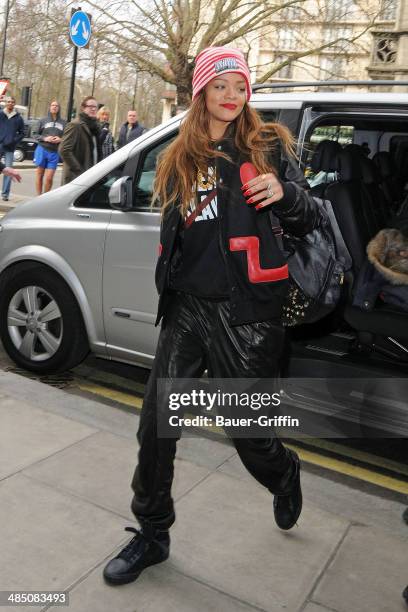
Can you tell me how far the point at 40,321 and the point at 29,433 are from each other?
1.09 metres

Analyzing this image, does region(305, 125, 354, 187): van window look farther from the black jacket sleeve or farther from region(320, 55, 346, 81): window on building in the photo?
region(320, 55, 346, 81): window on building

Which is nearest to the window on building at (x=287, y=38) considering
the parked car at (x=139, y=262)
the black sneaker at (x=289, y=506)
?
the parked car at (x=139, y=262)

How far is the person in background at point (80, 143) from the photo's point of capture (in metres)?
9.26

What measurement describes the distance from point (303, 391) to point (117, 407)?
1.20m

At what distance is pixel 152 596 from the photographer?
2549mm

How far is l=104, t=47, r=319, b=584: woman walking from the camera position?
7.97 feet

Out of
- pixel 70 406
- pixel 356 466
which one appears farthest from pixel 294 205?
pixel 70 406

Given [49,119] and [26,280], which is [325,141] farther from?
[49,119]

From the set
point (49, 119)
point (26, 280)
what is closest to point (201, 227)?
point (26, 280)

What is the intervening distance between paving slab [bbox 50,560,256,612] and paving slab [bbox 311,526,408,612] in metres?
0.34

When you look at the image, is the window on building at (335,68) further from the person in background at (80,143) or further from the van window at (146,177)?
the van window at (146,177)

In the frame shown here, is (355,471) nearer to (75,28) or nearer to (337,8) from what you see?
(75,28)

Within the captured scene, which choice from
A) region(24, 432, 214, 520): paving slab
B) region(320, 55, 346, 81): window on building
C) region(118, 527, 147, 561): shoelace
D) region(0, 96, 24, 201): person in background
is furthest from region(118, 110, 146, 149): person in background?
region(118, 527, 147, 561): shoelace

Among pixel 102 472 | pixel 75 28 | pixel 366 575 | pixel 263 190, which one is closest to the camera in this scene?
pixel 263 190
